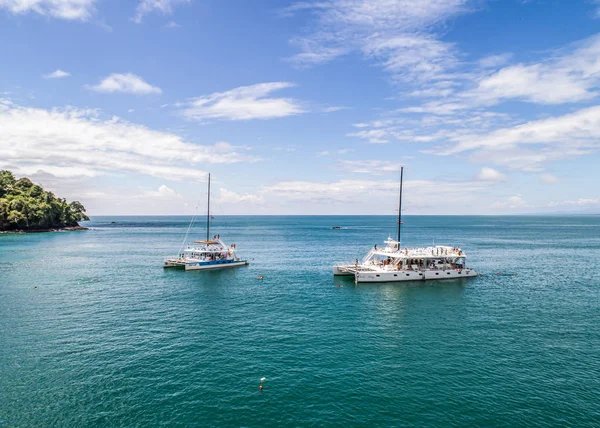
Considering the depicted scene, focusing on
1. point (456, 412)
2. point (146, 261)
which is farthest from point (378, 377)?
point (146, 261)

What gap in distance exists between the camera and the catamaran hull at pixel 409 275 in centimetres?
6669

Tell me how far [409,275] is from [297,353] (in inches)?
1574

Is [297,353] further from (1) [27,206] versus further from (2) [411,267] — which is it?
(1) [27,206]

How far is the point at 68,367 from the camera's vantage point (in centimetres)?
3088

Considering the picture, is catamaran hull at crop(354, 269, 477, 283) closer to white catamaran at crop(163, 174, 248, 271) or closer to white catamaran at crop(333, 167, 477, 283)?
white catamaran at crop(333, 167, 477, 283)

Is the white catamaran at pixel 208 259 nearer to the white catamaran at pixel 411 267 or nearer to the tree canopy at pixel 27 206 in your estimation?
the white catamaran at pixel 411 267

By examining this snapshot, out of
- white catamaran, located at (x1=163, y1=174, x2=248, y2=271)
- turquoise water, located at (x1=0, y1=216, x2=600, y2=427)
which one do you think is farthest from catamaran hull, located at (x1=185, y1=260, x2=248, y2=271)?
turquoise water, located at (x1=0, y1=216, x2=600, y2=427)

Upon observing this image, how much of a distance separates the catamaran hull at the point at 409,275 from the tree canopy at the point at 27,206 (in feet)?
553

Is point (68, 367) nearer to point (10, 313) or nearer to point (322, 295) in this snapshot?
point (10, 313)

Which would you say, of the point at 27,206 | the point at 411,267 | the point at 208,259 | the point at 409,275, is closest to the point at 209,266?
the point at 208,259

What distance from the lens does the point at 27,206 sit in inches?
6491

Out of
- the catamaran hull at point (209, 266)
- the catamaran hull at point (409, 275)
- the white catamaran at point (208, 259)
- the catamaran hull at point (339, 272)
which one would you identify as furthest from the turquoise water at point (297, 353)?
the white catamaran at point (208, 259)

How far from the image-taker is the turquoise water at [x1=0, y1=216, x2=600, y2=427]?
2500 cm

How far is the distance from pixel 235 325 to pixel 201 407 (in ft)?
56.7
